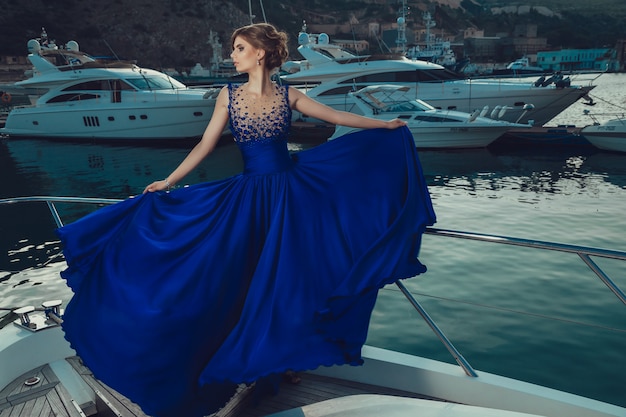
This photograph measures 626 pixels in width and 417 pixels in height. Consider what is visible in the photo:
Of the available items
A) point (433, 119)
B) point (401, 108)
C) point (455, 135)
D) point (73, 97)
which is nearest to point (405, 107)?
point (401, 108)

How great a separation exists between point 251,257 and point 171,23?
8563cm

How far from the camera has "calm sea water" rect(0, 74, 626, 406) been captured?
550 cm

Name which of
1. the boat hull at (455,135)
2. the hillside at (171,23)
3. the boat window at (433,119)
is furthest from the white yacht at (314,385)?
the hillside at (171,23)

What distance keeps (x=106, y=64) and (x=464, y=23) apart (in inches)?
4960

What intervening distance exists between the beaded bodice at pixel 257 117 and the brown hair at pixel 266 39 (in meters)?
0.17

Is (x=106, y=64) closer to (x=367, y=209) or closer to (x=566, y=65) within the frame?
(x=367, y=209)

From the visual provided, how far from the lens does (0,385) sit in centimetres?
263

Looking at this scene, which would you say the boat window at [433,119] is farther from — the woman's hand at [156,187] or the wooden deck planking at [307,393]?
the woman's hand at [156,187]

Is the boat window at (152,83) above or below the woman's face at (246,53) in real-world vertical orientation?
above

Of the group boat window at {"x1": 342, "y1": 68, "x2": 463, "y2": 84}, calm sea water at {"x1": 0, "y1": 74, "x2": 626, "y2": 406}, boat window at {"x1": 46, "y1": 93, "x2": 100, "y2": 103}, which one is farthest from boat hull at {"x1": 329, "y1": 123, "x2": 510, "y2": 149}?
boat window at {"x1": 46, "y1": 93, "x2": 100, "y2": 103}

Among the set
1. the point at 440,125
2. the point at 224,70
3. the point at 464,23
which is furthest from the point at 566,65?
the point at 440,125

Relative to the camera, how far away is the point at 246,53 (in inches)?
87.1

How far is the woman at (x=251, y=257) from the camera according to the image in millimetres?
1760

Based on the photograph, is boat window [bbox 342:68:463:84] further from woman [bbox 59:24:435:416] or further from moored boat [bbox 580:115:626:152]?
woman [bbox 59:24:435:416]
